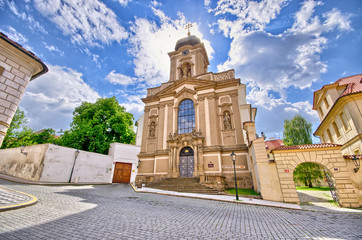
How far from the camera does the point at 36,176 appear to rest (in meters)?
14.7

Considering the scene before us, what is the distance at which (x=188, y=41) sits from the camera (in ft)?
89.6

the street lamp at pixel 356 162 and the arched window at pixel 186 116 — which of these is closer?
the street lamp at pixel 356 162

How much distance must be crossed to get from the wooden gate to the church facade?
14.4 ft

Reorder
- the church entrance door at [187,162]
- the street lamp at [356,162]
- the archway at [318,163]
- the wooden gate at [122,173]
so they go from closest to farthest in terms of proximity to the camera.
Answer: the archway at [318,163], the street lamp at [356,162], the church entrance door at [187,162], the wooden gate at [122,173]

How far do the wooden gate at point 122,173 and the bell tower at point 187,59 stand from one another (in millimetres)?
14777

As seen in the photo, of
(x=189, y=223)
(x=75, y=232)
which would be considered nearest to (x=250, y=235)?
(x=189, y=223)

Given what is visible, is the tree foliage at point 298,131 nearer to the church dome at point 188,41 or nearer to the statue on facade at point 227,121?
the statue on facade at point 227,121

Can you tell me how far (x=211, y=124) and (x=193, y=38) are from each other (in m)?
16.3

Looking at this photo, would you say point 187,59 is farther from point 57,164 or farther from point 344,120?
point 57,164

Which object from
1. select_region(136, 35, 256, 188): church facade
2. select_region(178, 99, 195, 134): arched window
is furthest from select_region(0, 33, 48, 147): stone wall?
select_region(178, 99, 195, 134): arched window

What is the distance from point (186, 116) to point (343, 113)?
15143mm

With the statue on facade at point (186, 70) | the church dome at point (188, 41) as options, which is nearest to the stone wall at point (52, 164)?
the statue on facade at point (186, 70)

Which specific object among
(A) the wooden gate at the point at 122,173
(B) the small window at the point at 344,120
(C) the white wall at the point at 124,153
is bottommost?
(A) the wooden gate at the point at 122,173

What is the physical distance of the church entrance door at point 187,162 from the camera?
18.4 meters
